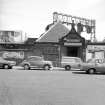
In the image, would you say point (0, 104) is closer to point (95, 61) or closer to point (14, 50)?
point (95, 61)

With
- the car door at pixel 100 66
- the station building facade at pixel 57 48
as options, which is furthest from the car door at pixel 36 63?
the station building facade at pixel 57 48

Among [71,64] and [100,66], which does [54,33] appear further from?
[100,66]

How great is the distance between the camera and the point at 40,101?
7.97 m

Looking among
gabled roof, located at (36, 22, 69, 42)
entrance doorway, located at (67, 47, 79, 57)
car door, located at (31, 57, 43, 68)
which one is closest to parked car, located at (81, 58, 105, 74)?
car door, located at (31, 57, 43, 68)

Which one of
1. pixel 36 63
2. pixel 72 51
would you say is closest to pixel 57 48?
pixel 72 51

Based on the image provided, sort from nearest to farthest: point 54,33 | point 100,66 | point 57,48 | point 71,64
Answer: point 100,66 → point 71,64 → point 57,48 → point 54,33

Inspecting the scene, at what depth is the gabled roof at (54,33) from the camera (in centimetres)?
3682

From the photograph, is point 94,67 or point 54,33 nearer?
point 94,67

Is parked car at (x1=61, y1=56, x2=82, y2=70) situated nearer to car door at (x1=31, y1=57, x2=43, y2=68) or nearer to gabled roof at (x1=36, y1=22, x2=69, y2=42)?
car door at (x1=31, y1=57, x2=43, y2=68)

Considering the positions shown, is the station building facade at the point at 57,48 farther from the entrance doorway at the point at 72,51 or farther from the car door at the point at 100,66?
the car door at the point at 100,66

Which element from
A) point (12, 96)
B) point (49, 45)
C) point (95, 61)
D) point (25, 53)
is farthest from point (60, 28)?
point (12, 96)

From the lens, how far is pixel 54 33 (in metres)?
38.9

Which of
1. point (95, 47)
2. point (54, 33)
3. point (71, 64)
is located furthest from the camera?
point (54, 33)

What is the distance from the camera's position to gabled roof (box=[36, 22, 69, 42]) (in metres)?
36.8
